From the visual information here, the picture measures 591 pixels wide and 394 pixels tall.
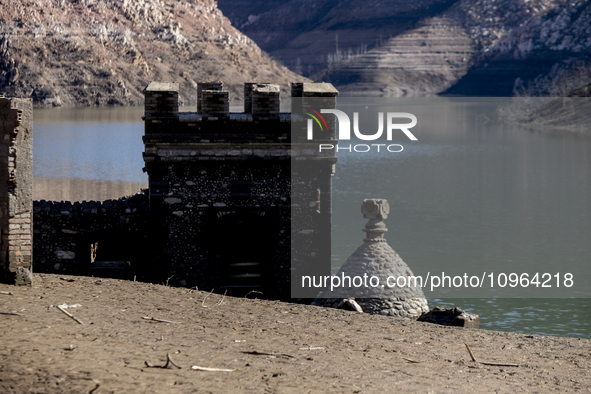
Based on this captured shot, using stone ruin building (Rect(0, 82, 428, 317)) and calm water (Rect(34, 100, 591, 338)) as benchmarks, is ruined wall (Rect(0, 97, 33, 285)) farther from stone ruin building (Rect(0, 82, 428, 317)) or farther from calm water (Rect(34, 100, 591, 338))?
calm water (Rect(34, 100, 591, 338))

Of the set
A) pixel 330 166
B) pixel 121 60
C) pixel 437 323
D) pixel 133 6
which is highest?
pixel 133 6

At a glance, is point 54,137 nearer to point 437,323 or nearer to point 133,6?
point 437,323

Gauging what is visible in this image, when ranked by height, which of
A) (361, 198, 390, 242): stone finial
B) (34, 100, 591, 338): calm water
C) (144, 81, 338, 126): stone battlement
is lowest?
(34, 100, 591, 338): calm water

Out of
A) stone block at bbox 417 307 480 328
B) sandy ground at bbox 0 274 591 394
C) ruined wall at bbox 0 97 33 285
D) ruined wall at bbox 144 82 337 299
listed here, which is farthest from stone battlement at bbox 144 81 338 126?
stone block at bbox 417 307 480 328

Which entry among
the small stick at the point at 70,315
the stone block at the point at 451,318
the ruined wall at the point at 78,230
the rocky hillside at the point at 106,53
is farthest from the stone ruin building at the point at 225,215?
the rocky hillside at the point at 106,53

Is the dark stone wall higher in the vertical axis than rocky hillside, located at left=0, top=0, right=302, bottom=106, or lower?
lower

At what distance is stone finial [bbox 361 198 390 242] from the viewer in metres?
17.3

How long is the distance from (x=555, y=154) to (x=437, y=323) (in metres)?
63.4

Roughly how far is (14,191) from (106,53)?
14948cm

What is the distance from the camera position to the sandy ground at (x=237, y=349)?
8359 millimetres

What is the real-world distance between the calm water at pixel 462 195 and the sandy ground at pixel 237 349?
30.3 ft

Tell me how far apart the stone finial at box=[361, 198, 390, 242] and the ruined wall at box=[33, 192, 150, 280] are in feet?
15.4

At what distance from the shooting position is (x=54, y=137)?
8606 cm

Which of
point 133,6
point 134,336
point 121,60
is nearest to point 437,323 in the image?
point 134,336
